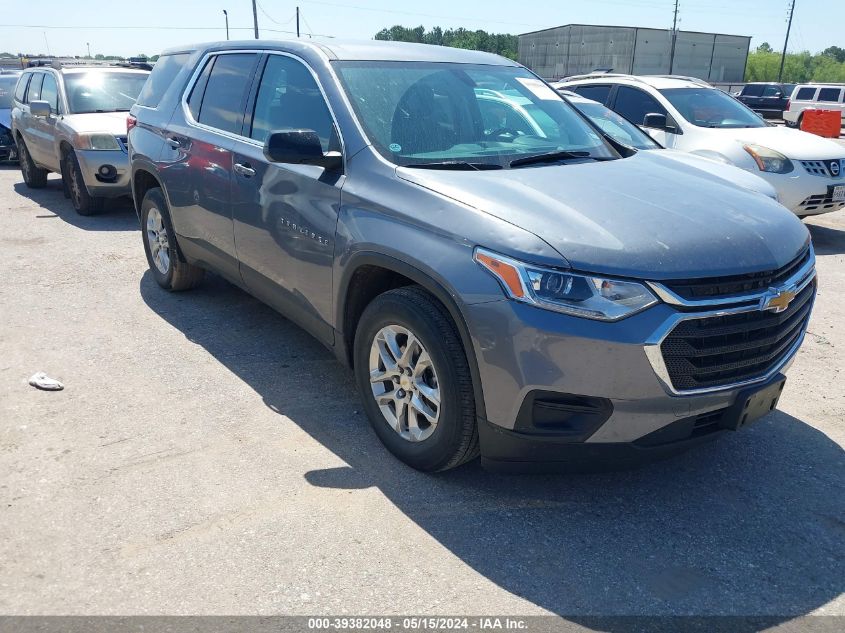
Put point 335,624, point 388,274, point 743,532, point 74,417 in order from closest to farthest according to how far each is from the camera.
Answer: point 335,624, point 743,532, point 388,274, point 74,417

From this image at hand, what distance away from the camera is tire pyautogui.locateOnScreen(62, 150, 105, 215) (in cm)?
898

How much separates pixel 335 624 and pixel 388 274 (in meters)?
1.59

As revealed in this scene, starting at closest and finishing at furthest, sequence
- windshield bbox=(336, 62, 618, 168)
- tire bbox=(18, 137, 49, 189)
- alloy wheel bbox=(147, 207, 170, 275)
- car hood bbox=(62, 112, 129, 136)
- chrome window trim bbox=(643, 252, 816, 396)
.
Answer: chrome window trim bbox=(643, 252, 816, 396) < windshield bbox=(336, 62, 618, 168) < alloy wheel bbox=(147, 207, 170, 275) < car hood bbox=(62, 112, 129, 136) < tire bbox=(18, 137, 49, 189)

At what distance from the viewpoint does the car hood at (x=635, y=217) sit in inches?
108

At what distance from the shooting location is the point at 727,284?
279cm

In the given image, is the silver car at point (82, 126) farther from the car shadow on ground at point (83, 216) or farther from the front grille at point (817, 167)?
the front grille at point (817, 167)

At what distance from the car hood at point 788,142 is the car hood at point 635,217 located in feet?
16.9

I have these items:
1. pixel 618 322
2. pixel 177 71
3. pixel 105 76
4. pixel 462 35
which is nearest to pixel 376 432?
pixel 618 322

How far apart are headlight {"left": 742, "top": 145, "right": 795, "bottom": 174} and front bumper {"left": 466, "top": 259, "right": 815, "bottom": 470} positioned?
573cm

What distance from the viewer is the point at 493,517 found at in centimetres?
312

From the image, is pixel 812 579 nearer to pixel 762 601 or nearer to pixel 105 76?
pixel 762 601

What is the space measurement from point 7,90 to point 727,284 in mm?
16024

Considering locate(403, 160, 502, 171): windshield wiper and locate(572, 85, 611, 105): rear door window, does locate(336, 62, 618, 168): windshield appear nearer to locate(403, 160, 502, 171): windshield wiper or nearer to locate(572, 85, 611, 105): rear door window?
locate(403, 160, 502, 171): windshield wiper

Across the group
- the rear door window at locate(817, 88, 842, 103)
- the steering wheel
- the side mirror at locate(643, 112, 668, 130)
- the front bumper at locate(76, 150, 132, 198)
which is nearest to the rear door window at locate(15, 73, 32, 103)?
the front bumper at locate(76, 150, 132, 198)
